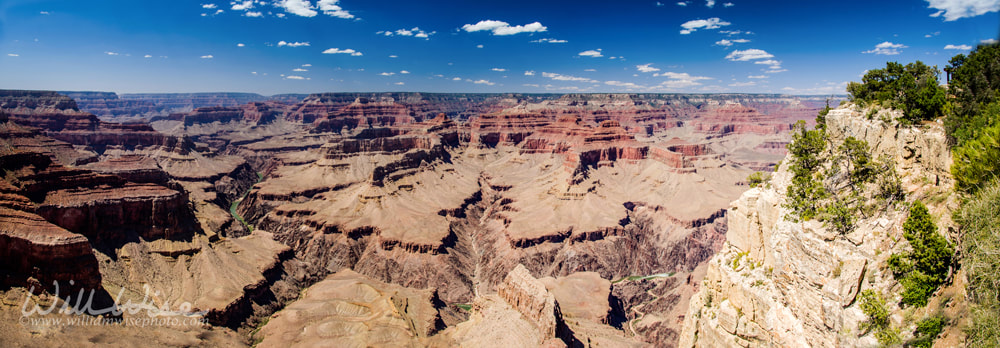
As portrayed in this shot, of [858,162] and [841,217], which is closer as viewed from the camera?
[841,217]

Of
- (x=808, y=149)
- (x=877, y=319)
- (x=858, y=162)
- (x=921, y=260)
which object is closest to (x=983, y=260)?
(x=921, y=260)

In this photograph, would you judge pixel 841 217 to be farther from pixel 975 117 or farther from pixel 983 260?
pixel 975 117

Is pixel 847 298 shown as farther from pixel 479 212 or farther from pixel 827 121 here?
pixel 479 212

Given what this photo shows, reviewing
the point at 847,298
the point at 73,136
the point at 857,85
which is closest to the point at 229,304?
the point at 847,298

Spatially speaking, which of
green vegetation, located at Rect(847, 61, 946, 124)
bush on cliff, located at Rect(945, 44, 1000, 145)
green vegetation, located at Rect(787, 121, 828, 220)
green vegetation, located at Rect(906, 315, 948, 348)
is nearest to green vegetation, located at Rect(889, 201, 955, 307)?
green vegetation, located at Rect(906, 315, 948, 348)

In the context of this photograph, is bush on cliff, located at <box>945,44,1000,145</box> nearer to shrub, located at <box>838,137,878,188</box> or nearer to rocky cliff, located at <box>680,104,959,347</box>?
rocky cliff, located at <box>680,104,959,347</box>
